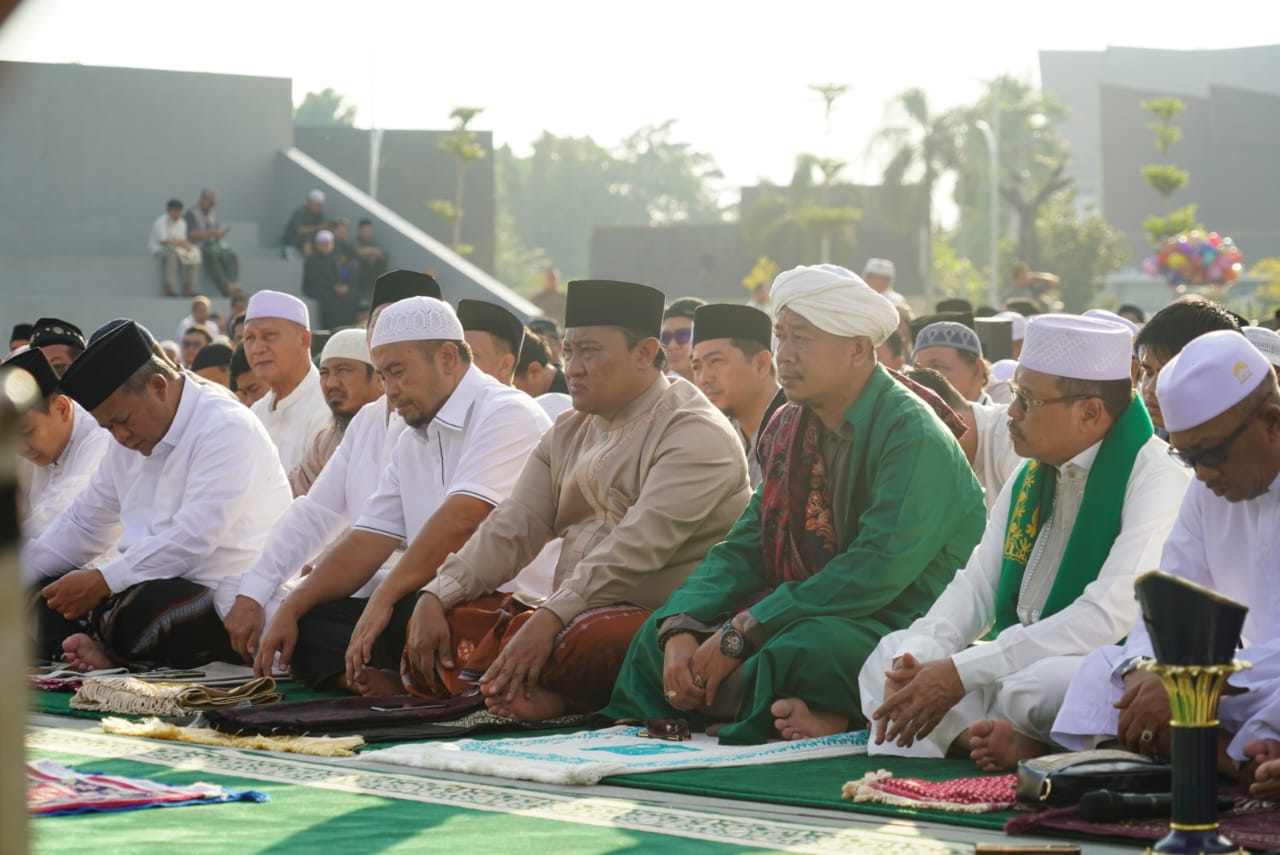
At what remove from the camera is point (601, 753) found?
4.83m

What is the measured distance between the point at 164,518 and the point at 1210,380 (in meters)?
4.42

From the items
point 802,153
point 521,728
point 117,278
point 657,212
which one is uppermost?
point 657,212

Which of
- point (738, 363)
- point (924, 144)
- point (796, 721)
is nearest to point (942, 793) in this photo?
point (796, 721)

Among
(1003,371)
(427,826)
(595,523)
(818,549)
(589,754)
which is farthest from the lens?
(1003,371)

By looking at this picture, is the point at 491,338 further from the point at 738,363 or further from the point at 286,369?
the point at 738,363

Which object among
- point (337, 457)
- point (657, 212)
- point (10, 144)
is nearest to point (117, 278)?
point (10, 144)

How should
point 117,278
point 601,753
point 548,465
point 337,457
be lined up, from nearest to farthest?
point 601,753, point 548,465, point 337,457, point 117,278

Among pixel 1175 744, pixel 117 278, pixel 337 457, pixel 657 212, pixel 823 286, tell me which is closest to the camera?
pixel 1175 744

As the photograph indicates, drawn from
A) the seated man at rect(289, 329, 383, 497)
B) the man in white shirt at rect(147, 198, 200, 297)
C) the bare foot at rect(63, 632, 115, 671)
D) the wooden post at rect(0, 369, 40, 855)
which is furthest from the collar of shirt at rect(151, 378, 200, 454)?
the man in white shirt at rect(147, 198, 200, 297)

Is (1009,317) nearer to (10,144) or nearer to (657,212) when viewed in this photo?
(10,144)

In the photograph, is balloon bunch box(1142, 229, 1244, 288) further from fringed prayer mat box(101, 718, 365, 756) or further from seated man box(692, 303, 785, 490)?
fringed prayer mat box(101, 718, 365, 756)

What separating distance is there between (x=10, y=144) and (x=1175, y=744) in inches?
855

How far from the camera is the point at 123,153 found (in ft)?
75.9

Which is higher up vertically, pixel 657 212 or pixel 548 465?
pixel 657 212
